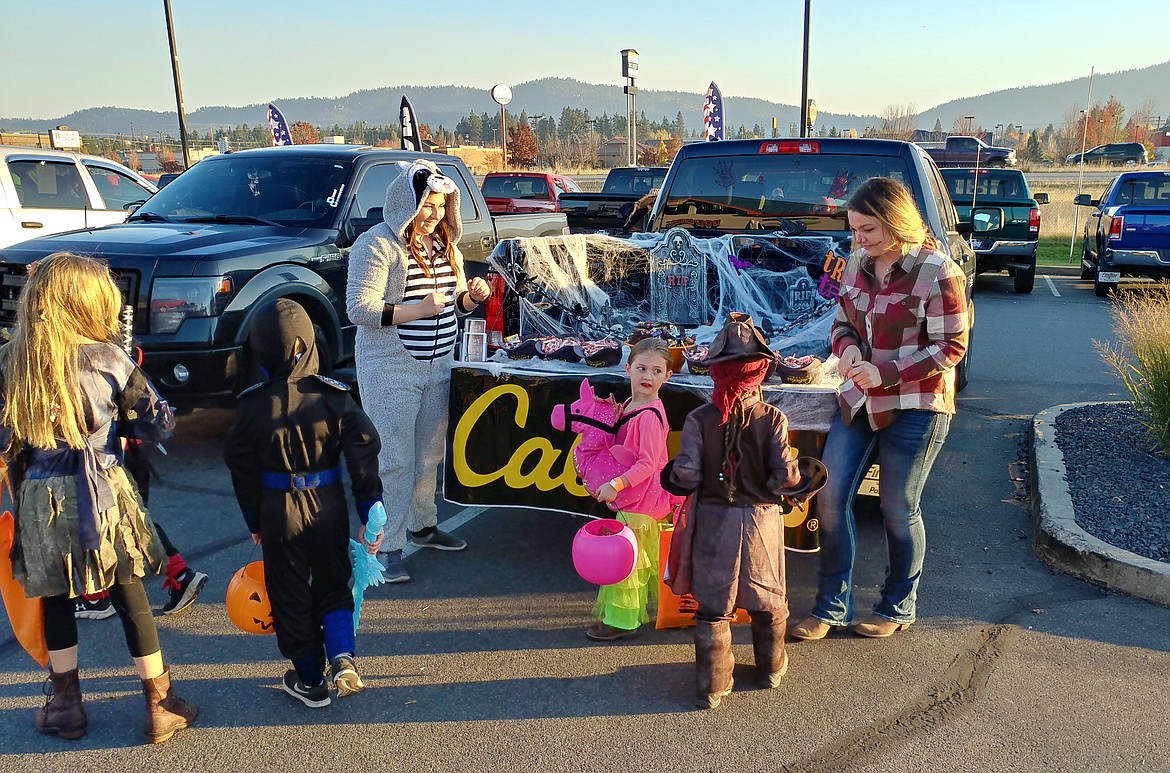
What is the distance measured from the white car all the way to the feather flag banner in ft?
15.7

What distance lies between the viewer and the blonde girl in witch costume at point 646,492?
3.34 m

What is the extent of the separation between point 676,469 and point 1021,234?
13.1 meters

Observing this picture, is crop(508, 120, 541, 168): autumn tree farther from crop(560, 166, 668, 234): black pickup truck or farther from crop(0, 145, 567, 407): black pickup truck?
crop(0, 145, 567, 407): black pickup truck

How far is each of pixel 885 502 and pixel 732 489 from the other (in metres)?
0.82

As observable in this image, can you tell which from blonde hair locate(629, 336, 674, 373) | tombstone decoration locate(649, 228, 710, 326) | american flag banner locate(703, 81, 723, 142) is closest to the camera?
blonde hair locate(629, 336, 674, 373)

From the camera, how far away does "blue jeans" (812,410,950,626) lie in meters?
3.30

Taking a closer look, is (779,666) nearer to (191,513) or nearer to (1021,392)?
(191,513)

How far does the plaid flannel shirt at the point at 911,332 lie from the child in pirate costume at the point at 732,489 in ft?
1.61

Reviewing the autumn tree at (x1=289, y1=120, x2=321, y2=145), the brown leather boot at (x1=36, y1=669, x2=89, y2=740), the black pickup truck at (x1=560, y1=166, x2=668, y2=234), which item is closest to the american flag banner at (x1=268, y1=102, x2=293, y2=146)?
the black pickup truck at (x1=560, y1=166, x2=668, y2=234)

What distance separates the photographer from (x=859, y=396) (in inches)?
131

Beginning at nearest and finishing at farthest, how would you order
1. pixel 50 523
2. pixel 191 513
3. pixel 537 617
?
1. pixel 50 523
2. pixel 537 617
3. pixel 191 513

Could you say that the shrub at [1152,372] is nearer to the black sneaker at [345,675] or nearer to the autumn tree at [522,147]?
the black sneaker at [345,675]

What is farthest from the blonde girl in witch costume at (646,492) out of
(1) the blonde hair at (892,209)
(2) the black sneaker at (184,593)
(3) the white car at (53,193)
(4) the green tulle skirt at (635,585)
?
(3) the white car at (53,193)

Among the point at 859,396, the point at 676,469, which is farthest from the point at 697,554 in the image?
the point at 859,396
